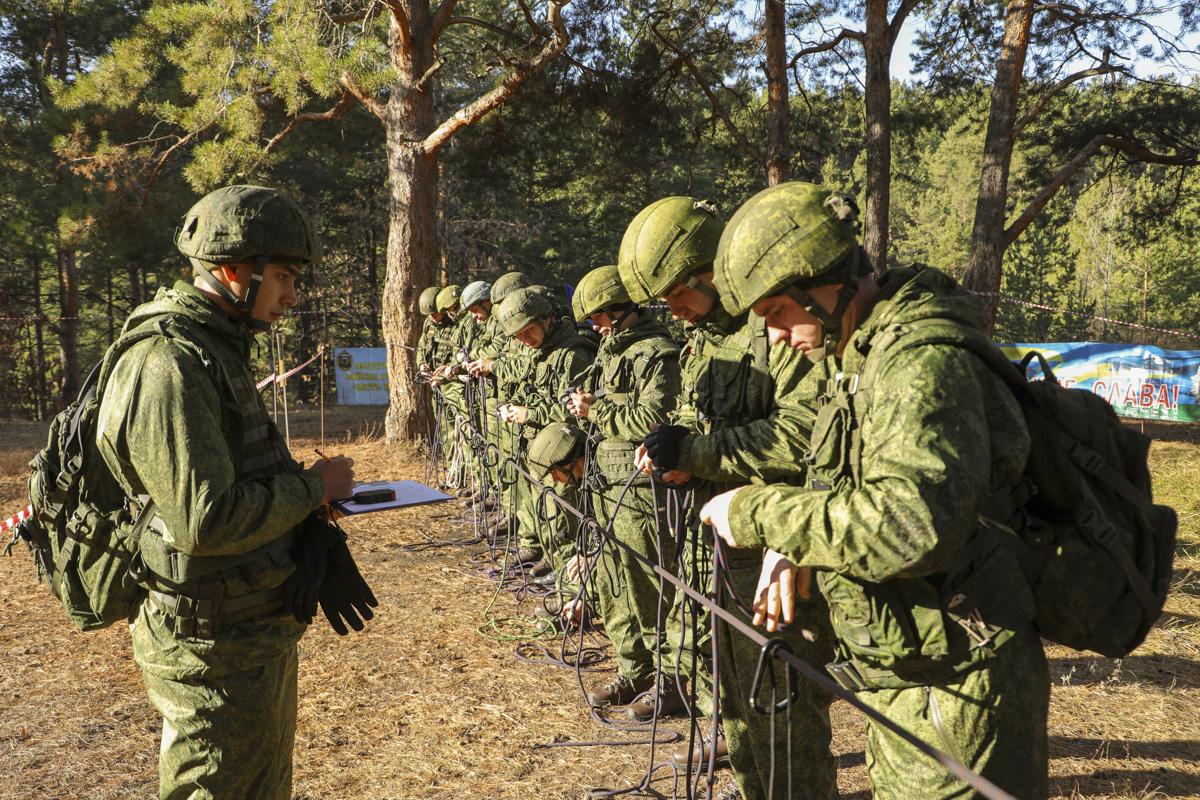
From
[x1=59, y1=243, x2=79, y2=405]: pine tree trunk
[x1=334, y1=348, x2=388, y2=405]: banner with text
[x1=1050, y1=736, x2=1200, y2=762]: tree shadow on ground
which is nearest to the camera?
[x1=1050, y1=736, x2=1200, y2=762]: tree shadow on ground

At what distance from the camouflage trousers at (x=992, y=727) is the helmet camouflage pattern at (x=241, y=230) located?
2363 mm

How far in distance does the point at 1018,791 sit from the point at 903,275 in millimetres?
1352

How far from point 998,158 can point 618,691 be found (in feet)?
31.4

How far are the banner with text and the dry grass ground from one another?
14.0 meters

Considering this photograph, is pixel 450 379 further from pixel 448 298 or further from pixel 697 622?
pixel 697 622

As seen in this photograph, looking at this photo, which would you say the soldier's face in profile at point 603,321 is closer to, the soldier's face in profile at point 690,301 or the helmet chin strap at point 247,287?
the soldier's face in profile at point 690,301

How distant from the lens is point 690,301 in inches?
155

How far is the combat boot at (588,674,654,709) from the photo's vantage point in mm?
5152

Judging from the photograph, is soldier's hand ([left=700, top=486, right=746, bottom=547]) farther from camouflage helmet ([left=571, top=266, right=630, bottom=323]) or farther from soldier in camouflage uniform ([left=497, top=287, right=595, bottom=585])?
soldier in camouflage uniform ([left=497, top=287, right=595, bottom=585])

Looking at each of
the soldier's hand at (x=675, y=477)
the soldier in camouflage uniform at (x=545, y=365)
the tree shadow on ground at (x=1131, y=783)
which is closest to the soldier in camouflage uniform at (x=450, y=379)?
the soldier in camouflage uniform at (x=545, y=365)

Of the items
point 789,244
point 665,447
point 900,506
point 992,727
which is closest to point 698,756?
point 665,447

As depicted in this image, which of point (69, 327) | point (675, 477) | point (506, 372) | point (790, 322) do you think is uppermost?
point (69, 327)

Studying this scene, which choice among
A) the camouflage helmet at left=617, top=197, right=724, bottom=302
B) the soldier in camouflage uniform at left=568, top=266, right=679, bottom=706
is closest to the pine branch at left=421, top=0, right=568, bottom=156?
the soldier in camouflage uniform at left=568, top=266, right=679, bottom=706

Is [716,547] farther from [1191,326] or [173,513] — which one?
[1191,326]
